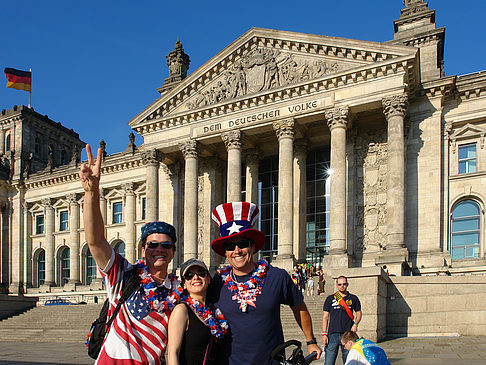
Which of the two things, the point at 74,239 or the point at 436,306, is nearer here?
the point at 436,306

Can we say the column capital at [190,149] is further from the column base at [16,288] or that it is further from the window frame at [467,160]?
the column base at [16,288]

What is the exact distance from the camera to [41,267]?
4950cm

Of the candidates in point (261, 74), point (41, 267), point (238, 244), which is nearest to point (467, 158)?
point (261, 74)

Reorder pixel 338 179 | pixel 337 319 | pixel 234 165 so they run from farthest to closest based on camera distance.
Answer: pixel 234 165, pixel 338 179, pixel 337 319

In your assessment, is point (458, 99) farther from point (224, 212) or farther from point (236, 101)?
point (224, 212)

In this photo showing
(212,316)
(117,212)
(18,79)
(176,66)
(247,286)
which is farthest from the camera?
(18,79)

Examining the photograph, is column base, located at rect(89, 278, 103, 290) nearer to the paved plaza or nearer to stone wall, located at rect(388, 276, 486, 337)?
the paved plaza

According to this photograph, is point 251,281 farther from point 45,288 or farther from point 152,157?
point 45,288

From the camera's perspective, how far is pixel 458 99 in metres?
29.0

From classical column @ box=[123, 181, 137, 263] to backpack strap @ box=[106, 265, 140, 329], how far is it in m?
38.7

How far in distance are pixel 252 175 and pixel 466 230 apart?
13758 millimetres

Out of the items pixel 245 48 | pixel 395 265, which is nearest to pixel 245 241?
pixel 395 265

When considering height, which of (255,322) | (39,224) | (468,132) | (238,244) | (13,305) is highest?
(468,132)

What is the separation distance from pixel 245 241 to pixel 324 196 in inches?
1146
